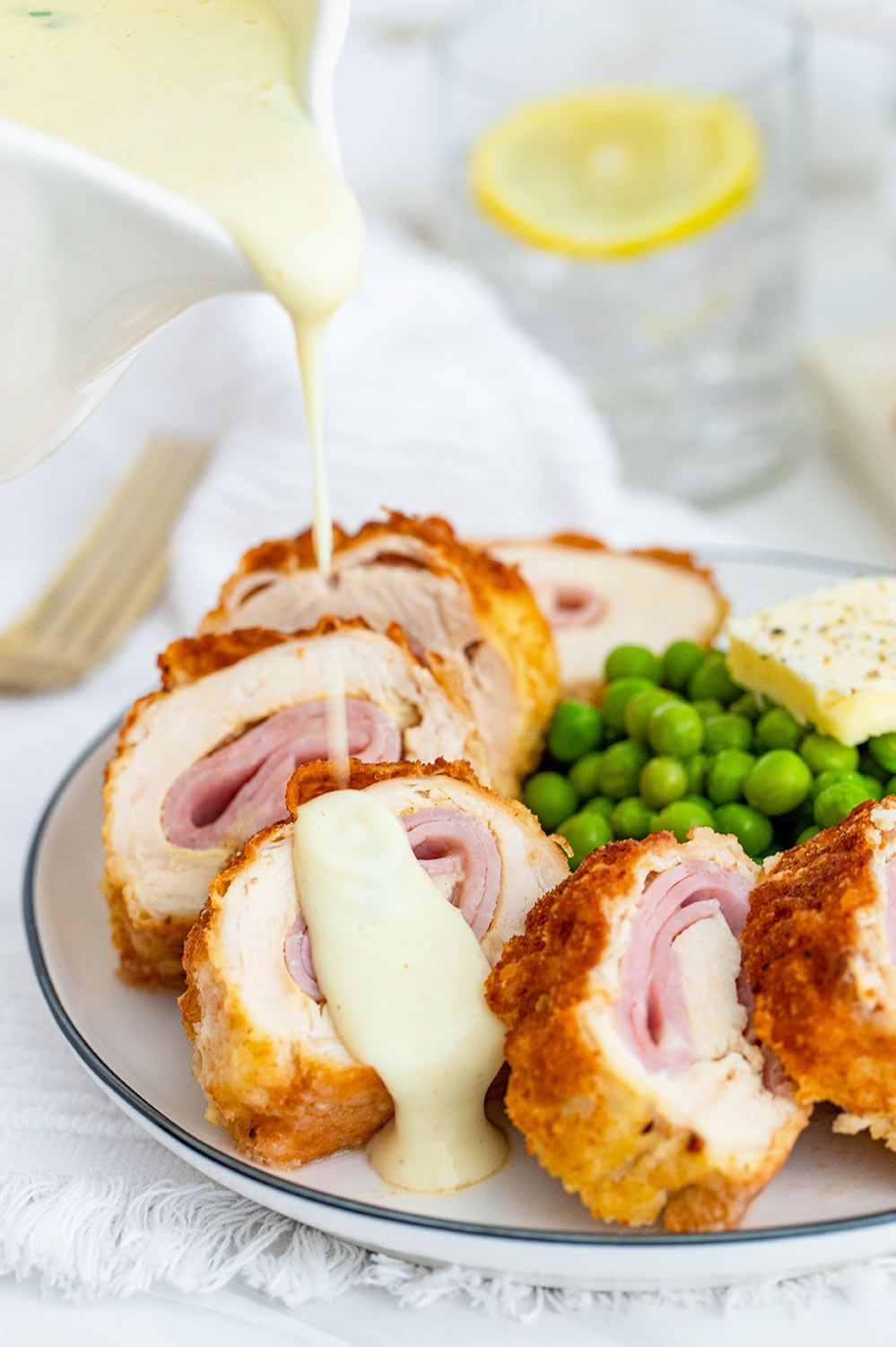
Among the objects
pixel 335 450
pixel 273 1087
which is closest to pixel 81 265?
pixel 273 1087

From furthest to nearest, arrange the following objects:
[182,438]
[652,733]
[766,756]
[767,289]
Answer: [767,289] < [182,438] < [652,733] < [766,756]

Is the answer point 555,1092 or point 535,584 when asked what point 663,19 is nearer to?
point 535,584

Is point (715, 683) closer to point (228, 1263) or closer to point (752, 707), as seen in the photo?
point (752, 707)

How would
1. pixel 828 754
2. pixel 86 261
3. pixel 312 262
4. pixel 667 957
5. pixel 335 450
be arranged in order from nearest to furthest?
pixel 86 261 < pixel 312 262 < pixel 667 957 < pixel 828 754 < pixel 335 450

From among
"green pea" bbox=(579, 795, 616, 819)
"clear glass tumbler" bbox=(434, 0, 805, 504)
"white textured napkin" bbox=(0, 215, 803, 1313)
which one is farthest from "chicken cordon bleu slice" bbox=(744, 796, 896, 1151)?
"clear glass tumbler" bbox=(434, 0, 805, 504)

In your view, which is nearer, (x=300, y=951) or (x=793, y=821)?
(x=300, y=951)

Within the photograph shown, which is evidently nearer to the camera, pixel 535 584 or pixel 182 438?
pixel 535 584

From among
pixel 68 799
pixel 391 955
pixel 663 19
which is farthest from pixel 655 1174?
pixel 663 19
